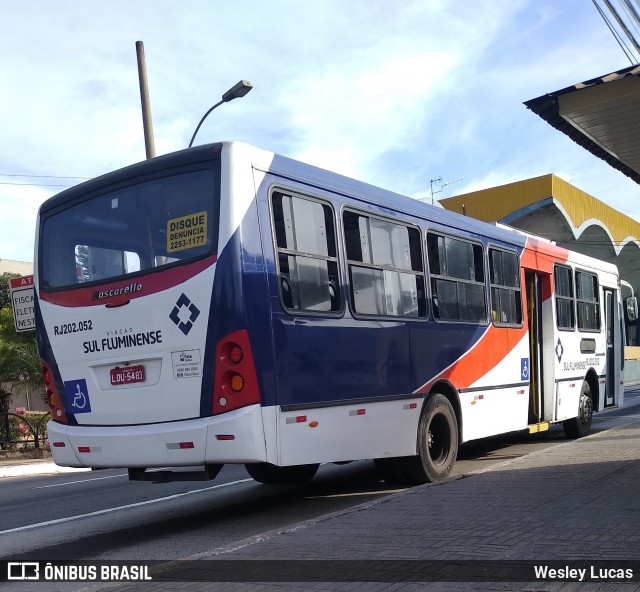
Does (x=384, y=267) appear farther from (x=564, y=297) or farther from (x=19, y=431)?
(x=19, y=431)

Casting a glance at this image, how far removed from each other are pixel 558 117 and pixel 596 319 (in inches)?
242

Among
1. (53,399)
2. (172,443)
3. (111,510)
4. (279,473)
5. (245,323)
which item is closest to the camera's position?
(245,323)

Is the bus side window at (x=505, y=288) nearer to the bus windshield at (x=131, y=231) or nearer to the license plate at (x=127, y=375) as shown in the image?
the bus windshield at (x=131, y=231)

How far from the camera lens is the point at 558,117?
10.0 metres

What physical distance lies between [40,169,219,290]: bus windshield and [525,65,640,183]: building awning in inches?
185

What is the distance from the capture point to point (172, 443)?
273 inches

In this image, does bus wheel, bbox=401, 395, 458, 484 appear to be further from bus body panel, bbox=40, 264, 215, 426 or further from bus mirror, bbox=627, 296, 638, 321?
bus mirror, bbox=627, 296, 638, 321

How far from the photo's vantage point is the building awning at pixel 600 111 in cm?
920

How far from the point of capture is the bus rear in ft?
22.3

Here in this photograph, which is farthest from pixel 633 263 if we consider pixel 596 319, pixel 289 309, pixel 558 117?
pixel 289 309

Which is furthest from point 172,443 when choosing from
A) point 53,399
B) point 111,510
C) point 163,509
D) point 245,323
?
point 111,510

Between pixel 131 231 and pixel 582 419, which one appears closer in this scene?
pixel 131 231

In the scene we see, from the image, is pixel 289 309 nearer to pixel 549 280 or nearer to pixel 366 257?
pixel 366 257

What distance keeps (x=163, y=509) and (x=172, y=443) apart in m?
2.59
